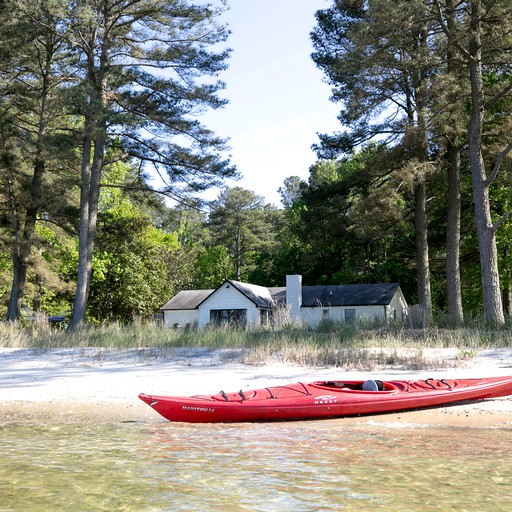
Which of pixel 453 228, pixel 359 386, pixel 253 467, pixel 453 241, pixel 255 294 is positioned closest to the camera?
pixel 253 467

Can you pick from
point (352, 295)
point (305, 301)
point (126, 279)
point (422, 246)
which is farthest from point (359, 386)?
point (126, 279)

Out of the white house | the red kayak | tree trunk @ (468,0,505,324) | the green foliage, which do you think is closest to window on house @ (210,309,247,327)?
the white house

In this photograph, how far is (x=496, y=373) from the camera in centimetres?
1212

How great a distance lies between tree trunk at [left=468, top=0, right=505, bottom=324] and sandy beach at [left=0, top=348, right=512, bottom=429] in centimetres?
519

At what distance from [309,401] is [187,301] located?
33885 millimetres

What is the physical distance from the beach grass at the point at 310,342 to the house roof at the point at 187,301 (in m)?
22.5

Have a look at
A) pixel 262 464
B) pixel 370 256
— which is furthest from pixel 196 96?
pixel 370 256

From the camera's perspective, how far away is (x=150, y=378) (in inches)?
500

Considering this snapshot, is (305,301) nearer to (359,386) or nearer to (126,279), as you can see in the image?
(126,279)

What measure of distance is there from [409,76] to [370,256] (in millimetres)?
24272

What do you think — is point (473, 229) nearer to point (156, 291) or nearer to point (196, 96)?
point (196, 96)

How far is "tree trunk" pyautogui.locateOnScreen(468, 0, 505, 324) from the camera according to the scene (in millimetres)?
18984

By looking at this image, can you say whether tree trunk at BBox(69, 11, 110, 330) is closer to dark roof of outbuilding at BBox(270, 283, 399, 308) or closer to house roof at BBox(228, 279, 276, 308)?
house roof at BBox(228, 279, 276, 308)

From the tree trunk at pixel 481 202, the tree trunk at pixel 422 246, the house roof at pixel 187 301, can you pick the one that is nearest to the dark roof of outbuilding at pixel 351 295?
the house roof at pixel 187 301
